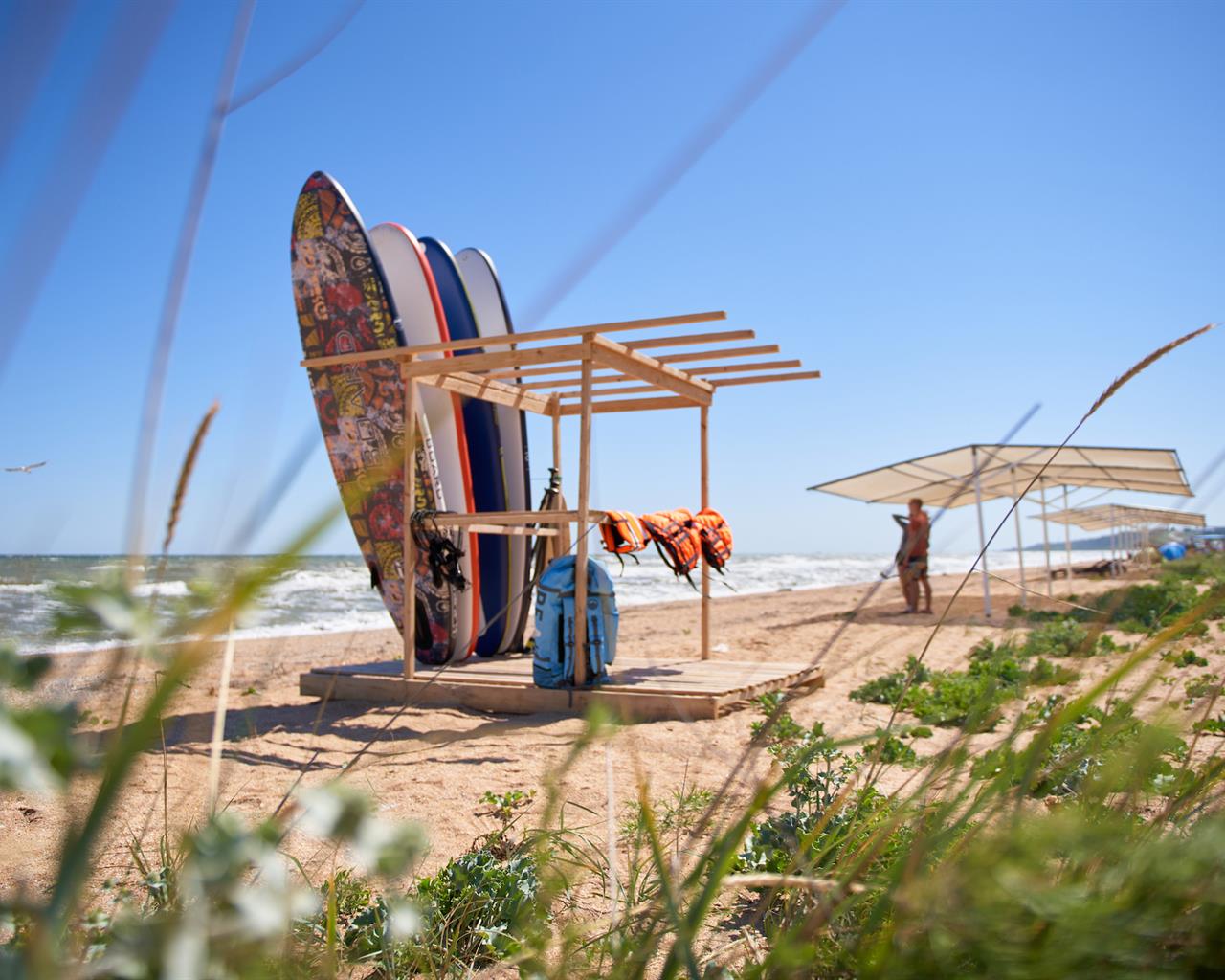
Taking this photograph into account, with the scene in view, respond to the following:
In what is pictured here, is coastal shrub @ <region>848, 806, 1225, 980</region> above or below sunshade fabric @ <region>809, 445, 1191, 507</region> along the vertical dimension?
below

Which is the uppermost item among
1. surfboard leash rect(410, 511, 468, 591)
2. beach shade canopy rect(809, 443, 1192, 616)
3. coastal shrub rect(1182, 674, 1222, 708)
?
beach shade canopy rect(809, 443, 1192, 616)

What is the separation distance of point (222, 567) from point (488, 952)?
146 centimetres

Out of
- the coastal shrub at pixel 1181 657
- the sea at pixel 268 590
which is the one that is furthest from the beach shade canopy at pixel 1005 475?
the coastal shrub at pixel 1181 657

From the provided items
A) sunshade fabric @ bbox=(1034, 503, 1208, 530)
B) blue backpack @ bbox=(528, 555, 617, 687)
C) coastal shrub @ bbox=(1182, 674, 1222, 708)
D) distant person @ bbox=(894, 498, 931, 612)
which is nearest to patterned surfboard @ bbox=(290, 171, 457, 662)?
blue backpack @ bbox=(528, 555, 617, 687)

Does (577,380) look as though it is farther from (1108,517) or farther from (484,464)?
(1108,517)

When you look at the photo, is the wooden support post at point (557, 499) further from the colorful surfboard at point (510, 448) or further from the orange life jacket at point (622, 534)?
the orange life jacket at point (622, 534)

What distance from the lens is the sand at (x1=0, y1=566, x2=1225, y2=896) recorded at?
107 centimetres

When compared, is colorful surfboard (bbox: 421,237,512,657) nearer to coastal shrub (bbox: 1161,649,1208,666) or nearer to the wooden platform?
the wooden platform

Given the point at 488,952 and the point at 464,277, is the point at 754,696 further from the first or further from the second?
the point at 464,277

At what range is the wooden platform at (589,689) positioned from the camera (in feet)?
16.5

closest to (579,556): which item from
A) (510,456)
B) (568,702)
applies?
(568,702)

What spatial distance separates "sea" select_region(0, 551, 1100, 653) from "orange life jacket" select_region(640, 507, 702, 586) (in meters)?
0.30

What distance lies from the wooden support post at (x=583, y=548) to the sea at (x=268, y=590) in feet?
2.72

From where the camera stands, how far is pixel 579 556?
16.9 feet
